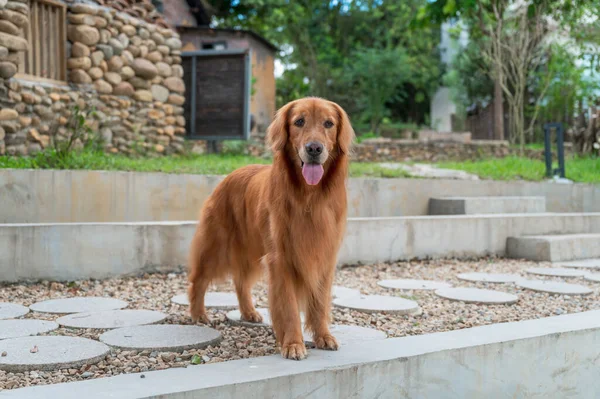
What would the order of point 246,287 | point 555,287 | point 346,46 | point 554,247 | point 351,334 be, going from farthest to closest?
1. point 346,46
2. point 554,247
3. point 555,287
4. point 246,287
5. point 351,334

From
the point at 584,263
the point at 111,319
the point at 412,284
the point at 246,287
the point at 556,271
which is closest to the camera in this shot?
the point at 111,319

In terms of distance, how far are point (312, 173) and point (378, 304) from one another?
1.59m

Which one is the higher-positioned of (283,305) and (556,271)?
(283,305)

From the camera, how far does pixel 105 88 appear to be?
365 inches

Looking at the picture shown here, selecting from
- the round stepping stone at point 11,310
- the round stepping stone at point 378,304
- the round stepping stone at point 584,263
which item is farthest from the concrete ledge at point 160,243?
the round stepping stone at point 378,304

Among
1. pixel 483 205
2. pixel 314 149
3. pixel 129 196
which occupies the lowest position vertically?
pixel 483 205

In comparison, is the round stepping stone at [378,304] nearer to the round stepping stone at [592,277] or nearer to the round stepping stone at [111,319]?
the round stepping stone at [111,319]

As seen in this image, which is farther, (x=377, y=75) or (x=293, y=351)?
(x=377, y=75)

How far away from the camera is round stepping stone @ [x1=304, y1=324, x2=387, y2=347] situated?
3.11m

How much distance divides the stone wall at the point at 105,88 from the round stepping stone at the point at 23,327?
4370mm

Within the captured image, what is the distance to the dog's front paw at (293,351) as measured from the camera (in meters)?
2.56

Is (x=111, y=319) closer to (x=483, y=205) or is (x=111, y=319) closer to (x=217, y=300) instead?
(x=217, y=300)

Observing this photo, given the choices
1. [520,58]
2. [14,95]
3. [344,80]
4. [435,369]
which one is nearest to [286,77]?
[344,80]

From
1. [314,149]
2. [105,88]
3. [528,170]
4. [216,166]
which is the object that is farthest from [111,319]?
[528,170]
